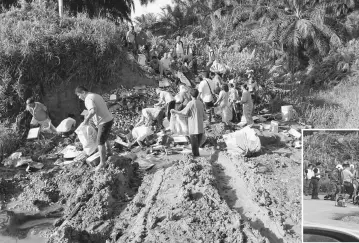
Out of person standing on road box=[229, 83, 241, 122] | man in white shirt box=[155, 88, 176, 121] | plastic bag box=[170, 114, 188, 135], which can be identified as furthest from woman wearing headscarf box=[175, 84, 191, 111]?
person standing on road box=[229, 83, 241, 122]

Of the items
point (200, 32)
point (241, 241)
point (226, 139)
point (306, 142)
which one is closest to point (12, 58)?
point (226, 139)

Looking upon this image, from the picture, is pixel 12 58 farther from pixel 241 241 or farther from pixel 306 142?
pixel 306 142

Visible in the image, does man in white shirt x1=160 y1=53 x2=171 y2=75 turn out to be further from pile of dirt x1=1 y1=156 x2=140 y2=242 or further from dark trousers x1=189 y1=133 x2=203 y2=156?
pile of dirt x1=1 y1=156 x2=140 y2=242

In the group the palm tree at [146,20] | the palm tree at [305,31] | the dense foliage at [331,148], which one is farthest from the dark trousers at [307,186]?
the palm tree at [146,20]

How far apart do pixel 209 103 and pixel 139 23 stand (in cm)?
1712

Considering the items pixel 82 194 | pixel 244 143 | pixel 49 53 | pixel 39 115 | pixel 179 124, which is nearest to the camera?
pixel 82 194

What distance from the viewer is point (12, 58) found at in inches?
384

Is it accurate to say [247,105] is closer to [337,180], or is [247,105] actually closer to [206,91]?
[206,91]

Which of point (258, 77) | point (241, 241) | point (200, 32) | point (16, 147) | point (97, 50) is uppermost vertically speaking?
point (200, 32)

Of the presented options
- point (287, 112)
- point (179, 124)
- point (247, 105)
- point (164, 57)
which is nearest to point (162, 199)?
point (179, 124)

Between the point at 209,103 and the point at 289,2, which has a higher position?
the point at 289,2

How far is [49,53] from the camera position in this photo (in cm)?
1012

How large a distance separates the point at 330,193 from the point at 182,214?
297cm

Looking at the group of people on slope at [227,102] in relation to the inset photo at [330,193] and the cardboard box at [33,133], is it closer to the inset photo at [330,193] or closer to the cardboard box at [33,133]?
the cardboard box at [33,133]
